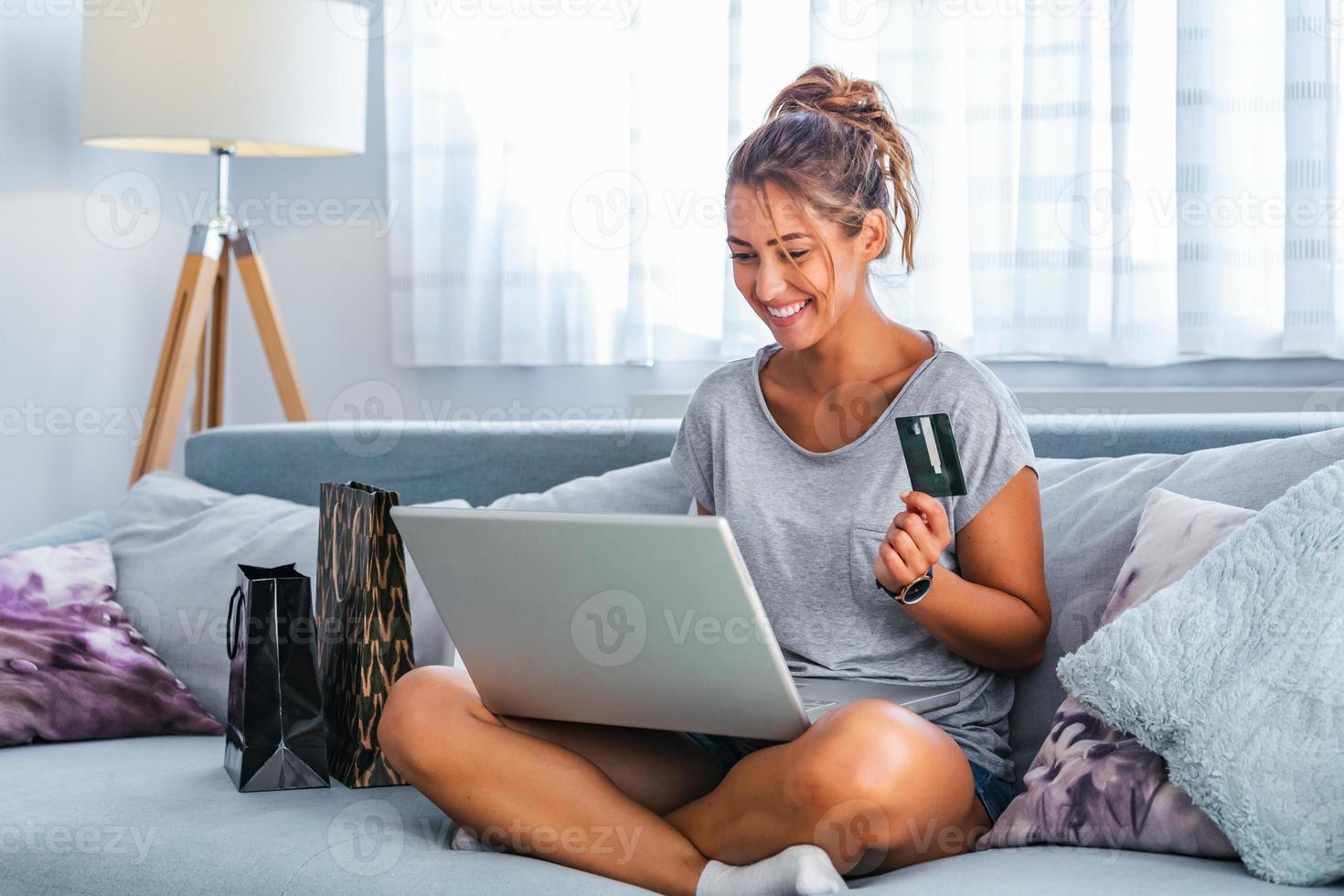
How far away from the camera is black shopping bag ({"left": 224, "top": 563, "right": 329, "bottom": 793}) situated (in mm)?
1402

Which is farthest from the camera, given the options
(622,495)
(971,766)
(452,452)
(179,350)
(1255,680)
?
(179,350)

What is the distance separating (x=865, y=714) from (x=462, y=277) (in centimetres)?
198

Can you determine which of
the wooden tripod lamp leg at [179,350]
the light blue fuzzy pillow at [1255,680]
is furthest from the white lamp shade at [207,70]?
the light blue fuzzy pillow at [1255,680]

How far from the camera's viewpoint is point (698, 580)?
3.32 ft

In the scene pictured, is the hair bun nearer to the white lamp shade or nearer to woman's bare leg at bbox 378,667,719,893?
woman's bare leg at bbox 378,667,719,893

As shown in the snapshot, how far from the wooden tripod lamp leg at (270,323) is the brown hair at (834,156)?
1532 mm

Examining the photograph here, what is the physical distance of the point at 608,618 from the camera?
106 centimetres

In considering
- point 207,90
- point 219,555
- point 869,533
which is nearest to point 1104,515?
point 869,533

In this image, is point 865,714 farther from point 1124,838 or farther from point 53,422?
point 53,422

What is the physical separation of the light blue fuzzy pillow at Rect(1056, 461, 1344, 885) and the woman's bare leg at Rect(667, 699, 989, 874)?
148 millimetres

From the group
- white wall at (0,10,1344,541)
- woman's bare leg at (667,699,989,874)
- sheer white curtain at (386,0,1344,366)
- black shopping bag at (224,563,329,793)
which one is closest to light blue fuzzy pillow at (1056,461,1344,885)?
woman's bare leg at (667,699,989,874)

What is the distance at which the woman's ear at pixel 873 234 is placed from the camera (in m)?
1.38

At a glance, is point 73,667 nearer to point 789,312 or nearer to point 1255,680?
point 789,312

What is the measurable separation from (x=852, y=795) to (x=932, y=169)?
5.44 ft
